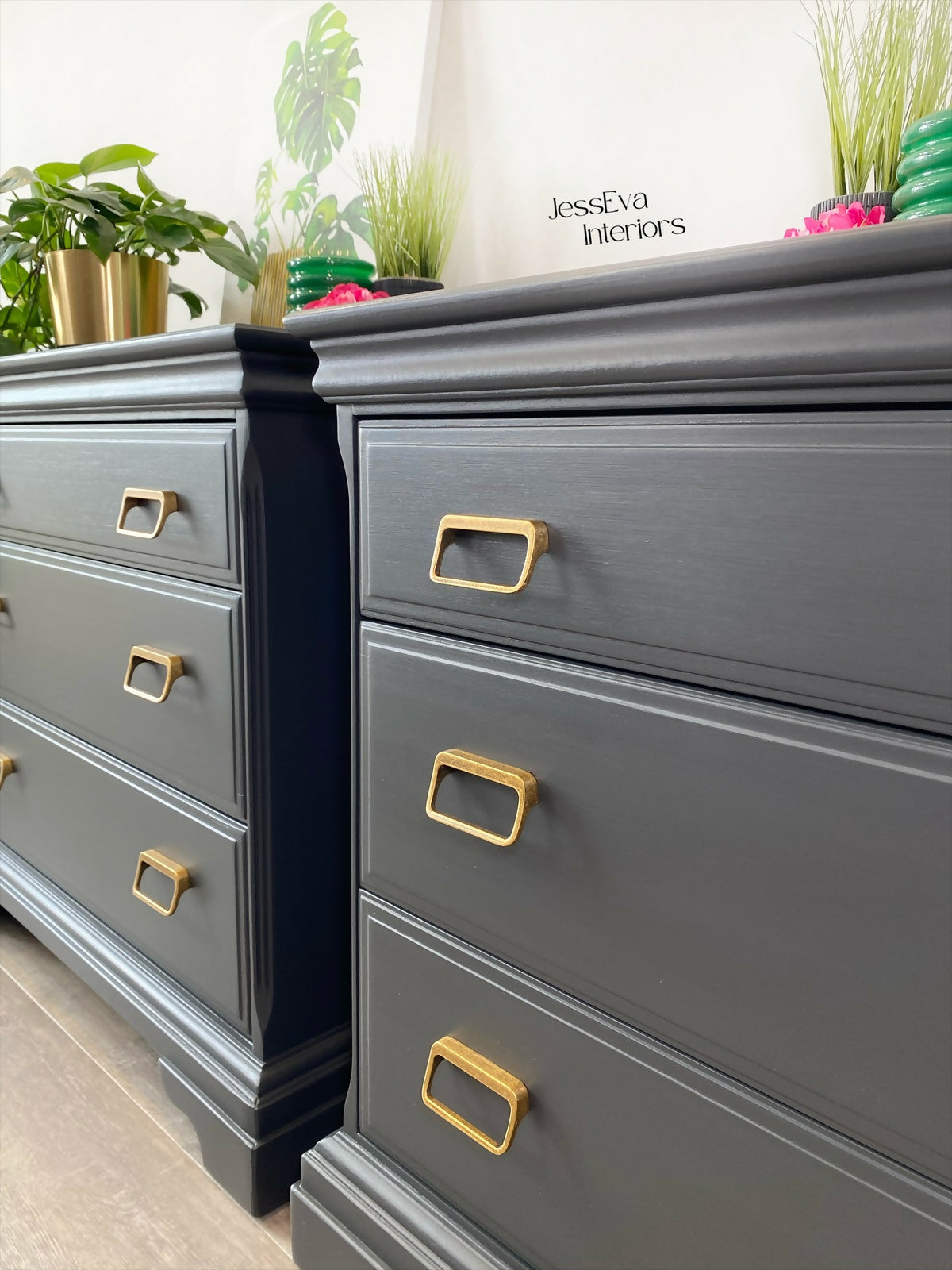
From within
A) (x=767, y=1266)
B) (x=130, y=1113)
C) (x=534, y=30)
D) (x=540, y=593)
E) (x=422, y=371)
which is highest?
(x=534, y=30)

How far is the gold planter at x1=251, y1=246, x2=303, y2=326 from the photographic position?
1.52 m

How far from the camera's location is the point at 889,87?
0.81 m

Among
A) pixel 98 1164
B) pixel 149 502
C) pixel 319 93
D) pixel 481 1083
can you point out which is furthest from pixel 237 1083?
pixel 319 93

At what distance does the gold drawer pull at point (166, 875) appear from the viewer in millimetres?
1112

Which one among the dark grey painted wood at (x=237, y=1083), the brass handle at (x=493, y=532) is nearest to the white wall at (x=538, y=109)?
the brass handle at (x=493, y=532)

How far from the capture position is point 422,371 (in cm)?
75

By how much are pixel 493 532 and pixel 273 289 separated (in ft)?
3.32

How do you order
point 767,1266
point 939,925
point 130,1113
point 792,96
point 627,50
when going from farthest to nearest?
point 130,1113, point 627,50, point 792,96, point 767,1266, point 939,925

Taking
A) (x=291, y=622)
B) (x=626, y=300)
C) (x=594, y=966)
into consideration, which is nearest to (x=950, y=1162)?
(x=594, y=966)

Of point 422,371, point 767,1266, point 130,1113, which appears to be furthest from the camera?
point 130,1113

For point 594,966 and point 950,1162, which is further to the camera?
point 594,966

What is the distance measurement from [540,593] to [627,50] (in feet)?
2.50

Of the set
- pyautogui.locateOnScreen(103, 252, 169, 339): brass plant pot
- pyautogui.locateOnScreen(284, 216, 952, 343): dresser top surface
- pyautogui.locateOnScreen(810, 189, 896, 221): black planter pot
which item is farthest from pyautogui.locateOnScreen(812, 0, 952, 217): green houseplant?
pyautogui.locateOnScreen(103, 252, 169, 339): brass plant pot

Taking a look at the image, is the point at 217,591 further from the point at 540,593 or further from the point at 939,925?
the point at 939,925
